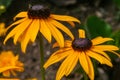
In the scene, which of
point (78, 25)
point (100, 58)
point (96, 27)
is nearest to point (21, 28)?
point (100, 58)

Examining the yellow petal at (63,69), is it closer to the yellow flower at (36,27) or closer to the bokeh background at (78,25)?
the yellow flower at (36,27)

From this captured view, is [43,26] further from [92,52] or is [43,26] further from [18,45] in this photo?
[18,45]

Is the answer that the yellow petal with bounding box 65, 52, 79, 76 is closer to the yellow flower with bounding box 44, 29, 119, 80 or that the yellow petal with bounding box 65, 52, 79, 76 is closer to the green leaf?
the yellow flower with bounding box 44, 29, 119, 80

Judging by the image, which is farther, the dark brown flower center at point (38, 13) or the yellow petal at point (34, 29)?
the dark brown flower center at point (38, 13)

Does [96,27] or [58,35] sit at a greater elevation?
[58,35]

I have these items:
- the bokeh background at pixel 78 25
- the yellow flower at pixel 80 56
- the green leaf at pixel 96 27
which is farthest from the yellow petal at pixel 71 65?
the green leaf at pixel 96 27

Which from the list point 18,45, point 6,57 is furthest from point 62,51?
point 18,45

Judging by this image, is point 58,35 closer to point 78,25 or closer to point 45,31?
point 45,31
